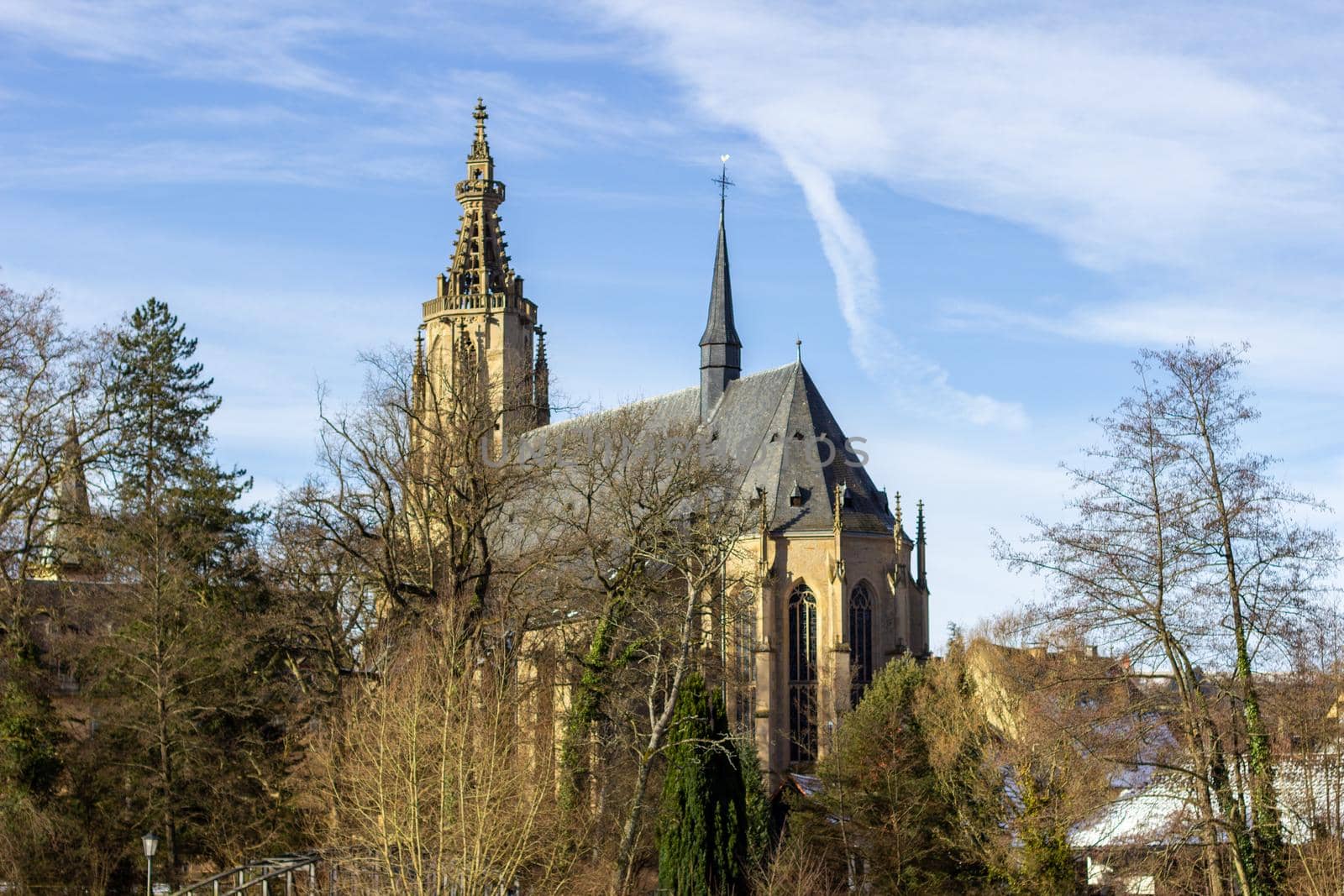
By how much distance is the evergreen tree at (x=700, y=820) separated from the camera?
3231 centimetres

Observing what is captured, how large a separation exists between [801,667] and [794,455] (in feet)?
22.6

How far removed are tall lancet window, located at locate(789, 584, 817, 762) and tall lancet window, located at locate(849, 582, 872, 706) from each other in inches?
46.5

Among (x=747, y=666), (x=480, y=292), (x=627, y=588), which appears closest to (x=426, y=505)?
(x=627, y=588)

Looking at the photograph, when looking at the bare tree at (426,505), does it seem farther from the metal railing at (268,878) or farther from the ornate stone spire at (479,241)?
the ornate stone spire at (479,241)

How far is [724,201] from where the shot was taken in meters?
66.5

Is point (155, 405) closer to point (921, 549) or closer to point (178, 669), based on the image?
point (178, 669)

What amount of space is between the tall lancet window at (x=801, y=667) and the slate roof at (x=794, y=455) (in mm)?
2499

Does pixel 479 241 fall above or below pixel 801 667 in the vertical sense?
above

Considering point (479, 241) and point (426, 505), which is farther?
point (479, 241)

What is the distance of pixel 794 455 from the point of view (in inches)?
2267

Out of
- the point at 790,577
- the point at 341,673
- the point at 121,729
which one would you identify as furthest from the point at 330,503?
the point at 790,577

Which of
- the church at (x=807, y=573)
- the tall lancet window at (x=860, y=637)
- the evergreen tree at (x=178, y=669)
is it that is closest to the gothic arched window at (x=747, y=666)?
the church at (x=807, y=573)

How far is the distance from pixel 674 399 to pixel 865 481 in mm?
9472

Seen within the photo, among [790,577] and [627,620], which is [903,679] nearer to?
[627,620]
